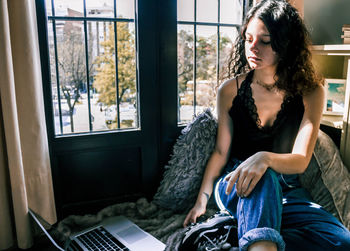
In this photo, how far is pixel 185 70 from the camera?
69.3 inches

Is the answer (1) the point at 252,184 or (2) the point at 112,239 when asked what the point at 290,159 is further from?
(2) the point at 112,239

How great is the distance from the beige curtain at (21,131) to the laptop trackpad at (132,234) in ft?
1.12

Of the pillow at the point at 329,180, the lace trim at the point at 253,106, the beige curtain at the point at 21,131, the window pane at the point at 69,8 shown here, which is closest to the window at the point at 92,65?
the window pane at the point at 69,8

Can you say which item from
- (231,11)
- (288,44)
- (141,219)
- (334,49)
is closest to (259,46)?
(288,44)

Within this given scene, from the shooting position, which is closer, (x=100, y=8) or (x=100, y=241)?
(x=100, y=241)

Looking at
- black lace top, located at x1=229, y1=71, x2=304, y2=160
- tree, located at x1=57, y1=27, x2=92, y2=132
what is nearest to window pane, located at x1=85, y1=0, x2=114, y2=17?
tree, located at x1=57, y1=27, x2=92, y2=132

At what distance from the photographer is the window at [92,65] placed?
1.50m

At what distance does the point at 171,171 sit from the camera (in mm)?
1590

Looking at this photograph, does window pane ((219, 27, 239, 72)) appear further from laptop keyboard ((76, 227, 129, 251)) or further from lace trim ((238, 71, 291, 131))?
laptop keyboard ((76, 227, 129, 251))

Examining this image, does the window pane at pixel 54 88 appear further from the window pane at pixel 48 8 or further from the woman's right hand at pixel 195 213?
the woman's right hand at pixel 195 213

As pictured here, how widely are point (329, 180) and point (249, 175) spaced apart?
57 centimetres

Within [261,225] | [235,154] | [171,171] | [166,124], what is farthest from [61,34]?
[261,225]

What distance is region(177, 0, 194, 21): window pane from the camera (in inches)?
65.0

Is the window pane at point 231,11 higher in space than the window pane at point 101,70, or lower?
higher
